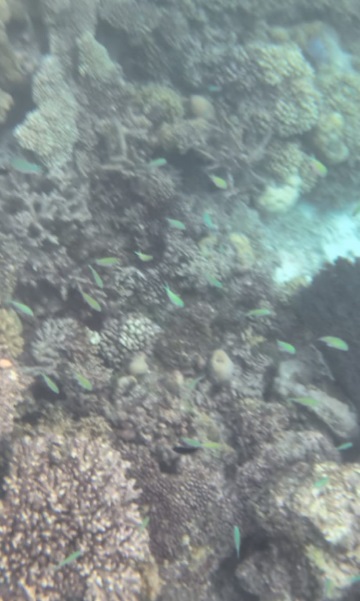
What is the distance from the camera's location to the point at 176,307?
Answer: 5.90 meters

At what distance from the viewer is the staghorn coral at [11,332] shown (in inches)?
194

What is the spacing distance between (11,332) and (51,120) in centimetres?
353

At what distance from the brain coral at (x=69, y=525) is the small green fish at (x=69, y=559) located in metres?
0.03

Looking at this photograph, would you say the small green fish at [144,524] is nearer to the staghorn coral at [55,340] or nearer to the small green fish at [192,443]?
the small green fish at [192,443]

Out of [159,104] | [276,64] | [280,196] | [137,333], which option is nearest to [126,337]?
[137,333]

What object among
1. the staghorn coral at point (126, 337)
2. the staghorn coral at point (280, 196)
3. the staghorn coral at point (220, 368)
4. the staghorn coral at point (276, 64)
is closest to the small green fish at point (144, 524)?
the staghorn coral at point (126, 337)

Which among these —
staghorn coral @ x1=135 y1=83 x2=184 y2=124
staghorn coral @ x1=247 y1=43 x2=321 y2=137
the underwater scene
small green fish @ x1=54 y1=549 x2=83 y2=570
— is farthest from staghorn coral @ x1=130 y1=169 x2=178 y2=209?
small green fish @ x1=54 y1=549 x2=83 y2=570

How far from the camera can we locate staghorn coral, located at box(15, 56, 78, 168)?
6.69 meters

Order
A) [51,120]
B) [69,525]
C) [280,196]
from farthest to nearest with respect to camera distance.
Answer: [280,196] → [51,120] → [69,525]

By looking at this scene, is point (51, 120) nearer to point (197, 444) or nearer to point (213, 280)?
point (213, 280)

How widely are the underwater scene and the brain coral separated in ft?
0.05

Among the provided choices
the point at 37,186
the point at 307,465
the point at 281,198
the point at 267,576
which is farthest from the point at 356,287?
the point at 37,186

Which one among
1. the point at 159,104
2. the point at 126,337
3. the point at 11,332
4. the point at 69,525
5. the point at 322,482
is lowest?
the point at 11,332

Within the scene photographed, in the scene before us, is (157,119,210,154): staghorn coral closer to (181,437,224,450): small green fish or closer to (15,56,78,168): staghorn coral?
(15,56,78,168): staghorn coral
